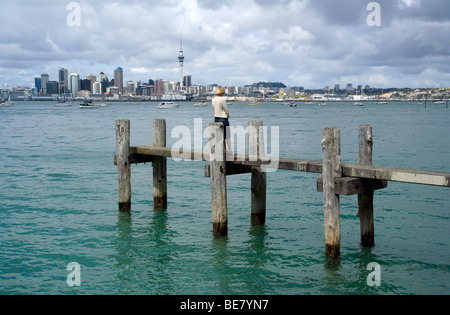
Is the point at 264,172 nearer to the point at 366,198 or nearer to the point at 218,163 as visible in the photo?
the point at 218,163

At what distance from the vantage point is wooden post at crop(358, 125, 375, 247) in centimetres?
1251

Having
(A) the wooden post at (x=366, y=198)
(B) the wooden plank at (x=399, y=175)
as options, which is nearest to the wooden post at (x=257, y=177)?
(A) the wooden post at (x=366, y=198)

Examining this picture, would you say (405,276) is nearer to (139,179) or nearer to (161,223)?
(161,223)

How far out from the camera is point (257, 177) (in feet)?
49.2

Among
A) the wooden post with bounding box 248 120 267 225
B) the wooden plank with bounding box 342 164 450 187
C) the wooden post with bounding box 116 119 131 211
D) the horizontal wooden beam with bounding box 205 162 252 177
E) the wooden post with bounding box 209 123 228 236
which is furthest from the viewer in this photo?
the wooden post with bounding box 116 119 131 211

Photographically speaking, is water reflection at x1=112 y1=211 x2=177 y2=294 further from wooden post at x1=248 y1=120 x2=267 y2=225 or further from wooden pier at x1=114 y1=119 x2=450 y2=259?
wooden post at x1=248 y1=120 x2=267 y2=225

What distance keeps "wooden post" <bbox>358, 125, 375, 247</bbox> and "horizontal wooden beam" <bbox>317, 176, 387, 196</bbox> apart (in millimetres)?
489

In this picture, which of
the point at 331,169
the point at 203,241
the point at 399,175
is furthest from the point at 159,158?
the point at 399,175

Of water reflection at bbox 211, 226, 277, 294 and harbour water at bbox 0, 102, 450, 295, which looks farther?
harbour water at bbox 0, 102, 450, 295

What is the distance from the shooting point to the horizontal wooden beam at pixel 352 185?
11.4m

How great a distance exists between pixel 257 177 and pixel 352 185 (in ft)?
12.9

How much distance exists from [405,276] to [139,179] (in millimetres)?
15795

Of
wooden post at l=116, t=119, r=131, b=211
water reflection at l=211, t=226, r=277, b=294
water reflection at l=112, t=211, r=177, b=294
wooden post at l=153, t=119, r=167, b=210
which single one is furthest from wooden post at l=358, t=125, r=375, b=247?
wooden post at l=116, t=119, r=131, b=211
